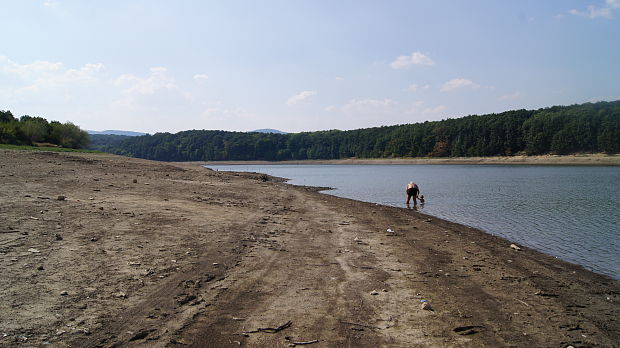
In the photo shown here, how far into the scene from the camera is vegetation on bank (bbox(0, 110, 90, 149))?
164ft

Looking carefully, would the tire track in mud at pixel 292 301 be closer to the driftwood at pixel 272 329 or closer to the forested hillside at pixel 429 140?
the driftwood at pixel 272 329

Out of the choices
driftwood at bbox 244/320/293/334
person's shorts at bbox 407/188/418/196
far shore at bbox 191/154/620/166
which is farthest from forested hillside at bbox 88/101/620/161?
driftwood at bbox 244/320/293/334

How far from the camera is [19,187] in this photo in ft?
42.2

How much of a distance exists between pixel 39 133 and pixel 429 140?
344 ft

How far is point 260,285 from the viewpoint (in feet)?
22.6

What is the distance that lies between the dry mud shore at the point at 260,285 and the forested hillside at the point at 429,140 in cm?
9047

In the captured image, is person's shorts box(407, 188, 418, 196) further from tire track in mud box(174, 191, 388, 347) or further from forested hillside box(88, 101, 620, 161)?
forested hillside box(88, 101, 620, 161)

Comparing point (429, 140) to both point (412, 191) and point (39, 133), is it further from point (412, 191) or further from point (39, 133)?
point (412, 191)

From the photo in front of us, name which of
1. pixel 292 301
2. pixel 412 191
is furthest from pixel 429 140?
pixel 292 301

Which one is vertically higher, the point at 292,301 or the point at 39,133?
the point at 39,133

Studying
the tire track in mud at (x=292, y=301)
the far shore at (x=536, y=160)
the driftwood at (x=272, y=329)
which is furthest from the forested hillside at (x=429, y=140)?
the driftwood at (x=272, y=329)

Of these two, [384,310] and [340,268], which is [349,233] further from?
[384,310]

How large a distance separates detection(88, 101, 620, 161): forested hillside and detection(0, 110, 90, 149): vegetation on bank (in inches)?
3546

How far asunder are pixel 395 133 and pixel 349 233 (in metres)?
139
